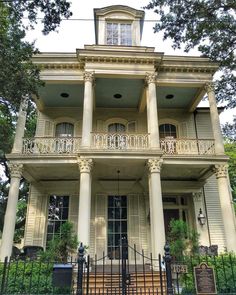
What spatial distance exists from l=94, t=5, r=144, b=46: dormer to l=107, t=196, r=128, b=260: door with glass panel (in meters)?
8.00

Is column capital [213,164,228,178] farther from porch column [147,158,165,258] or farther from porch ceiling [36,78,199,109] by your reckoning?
porch ceiling [36,78,199,109]

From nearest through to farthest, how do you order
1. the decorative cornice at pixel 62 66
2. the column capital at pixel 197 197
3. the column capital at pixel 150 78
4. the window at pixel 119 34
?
the column capital at pixel 150 78 → the decorative cornice at pixel 62 66 → the column capital at pixel 197 197 → the window at pixel 119 34

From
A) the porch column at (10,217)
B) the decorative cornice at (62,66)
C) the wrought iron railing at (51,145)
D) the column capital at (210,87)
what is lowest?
the porch column at (10,217)

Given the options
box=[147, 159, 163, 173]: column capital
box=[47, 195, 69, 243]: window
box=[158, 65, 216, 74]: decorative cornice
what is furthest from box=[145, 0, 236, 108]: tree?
box=[47, 195, 69, 243]: window

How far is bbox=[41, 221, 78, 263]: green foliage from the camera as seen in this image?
26.0 ft

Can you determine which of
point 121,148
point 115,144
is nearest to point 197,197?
point 121,148

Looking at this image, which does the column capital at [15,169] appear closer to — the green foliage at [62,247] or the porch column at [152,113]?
the green foliage at [62,247]

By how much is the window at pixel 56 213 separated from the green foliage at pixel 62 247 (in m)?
4.10

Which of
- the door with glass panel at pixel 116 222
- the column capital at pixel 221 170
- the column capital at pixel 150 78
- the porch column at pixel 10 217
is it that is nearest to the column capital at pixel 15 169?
the porch column at pixel 10 217

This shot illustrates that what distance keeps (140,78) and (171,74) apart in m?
1.43

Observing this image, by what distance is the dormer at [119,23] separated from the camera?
46.3 ft

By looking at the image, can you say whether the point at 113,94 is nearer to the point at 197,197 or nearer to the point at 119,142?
the point at 119,142

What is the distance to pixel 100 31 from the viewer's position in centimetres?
1407

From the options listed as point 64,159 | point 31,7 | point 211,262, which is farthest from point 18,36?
point 211,262
